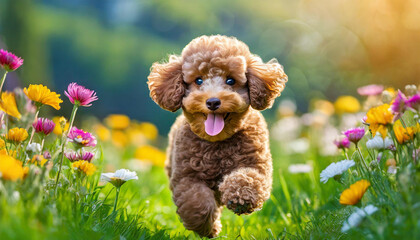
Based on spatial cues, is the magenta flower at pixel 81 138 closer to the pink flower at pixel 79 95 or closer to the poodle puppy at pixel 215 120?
the pink flower at pixel 79 95

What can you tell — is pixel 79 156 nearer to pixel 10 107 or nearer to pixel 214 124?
pixel 10 107

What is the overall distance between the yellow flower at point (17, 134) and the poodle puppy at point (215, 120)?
87cm

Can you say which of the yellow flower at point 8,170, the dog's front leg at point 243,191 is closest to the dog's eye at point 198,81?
the dog's front leg at point 243,191

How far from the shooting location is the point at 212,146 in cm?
297

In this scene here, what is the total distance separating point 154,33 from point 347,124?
7925 mm

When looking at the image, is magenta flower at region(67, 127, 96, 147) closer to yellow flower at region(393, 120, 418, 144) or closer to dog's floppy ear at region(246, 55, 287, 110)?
dog's floppy ear at region(246, 55, 287, 110)

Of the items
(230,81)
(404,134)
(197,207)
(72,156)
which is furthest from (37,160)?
(404,134)

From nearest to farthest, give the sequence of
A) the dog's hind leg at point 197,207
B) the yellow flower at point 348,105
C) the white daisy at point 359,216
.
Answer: the white daisy at point 359,216 → the dog's hind leg at point 197,207 → the yellow flower at point 348,105

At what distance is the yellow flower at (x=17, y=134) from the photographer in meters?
2.46

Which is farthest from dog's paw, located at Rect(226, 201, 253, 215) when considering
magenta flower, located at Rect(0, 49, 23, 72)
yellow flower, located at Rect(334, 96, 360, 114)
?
yellow flower, located at Rect(334, 96, 360, 114)

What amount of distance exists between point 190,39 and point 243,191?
8.97m

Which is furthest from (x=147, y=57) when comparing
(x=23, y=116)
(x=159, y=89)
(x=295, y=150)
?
(x=23, y=116)

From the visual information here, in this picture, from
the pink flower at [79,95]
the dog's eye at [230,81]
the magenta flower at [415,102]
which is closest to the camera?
the magenta flower at [415,102]

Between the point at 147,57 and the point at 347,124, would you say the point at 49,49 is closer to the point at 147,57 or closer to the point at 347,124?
the point at 147,57
